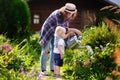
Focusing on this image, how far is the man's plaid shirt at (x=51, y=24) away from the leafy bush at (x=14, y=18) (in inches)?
223

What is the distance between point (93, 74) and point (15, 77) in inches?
104

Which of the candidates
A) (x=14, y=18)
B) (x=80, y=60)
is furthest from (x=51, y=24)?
(x=14, y=18)

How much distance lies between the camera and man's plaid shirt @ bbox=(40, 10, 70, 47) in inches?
362

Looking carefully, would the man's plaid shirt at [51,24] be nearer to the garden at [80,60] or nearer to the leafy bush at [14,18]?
the garden at [80,60]

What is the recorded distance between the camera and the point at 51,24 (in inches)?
370

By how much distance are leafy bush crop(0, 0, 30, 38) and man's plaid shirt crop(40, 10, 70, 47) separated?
5668 millimetres

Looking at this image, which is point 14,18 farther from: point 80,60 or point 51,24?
point 80,60

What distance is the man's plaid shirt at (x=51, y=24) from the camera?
9188mm

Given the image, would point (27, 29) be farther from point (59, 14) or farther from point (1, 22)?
point (59, 14)

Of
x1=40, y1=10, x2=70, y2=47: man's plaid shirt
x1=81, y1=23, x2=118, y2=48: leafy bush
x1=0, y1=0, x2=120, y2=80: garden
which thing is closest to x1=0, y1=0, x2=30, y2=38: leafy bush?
x1=0, y1=0, x2=120, y2=80: garden

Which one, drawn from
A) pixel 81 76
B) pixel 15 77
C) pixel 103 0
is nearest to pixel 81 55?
pixel 81 76

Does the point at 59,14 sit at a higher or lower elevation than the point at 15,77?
higher

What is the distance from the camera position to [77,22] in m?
26.5

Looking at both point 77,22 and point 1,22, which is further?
point 77,22
